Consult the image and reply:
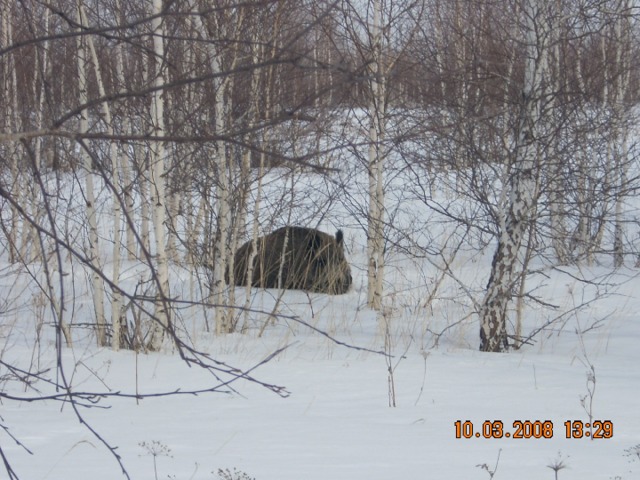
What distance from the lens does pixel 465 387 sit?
5.61m

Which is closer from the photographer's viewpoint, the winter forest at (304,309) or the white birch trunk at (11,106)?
the winter forest at (304,309)

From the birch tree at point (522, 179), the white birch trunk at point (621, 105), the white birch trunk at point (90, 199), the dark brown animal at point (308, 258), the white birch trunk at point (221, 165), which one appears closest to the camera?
the white birch trunk at point (90, 199)

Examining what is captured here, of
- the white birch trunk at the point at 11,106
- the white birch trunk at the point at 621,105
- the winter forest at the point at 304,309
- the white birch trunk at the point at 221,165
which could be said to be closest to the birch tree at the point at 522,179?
the winter forest at the point at 304,309

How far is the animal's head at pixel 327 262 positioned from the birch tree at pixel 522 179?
2977mm

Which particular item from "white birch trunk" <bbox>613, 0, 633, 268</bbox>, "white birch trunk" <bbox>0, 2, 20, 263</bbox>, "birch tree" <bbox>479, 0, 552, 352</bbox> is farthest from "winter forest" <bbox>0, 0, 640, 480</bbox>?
A: "white birch trunk" <bbox>613, 0, 633, 268</bbox>

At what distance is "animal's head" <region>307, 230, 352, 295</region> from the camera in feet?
33.4

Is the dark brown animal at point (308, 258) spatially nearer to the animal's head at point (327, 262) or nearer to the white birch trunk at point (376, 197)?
the animal's head at point (327, 262)

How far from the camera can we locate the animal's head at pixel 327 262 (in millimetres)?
10172

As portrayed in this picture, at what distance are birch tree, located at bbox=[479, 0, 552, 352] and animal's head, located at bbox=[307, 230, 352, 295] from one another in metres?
2.98

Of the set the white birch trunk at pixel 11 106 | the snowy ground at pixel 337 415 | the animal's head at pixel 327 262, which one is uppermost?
the white birch trunk at pixel 11 106

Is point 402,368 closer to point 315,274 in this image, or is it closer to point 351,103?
point 351,103

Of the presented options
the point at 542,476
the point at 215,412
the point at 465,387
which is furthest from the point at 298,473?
the point at 465,387

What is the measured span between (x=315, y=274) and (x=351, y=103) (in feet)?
9.01
